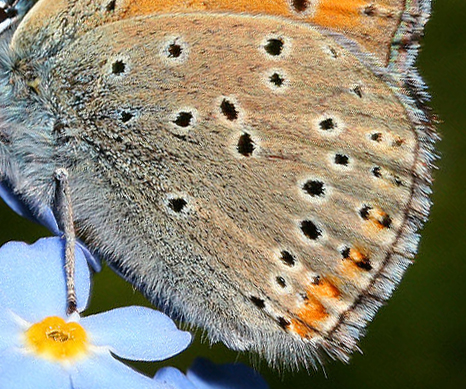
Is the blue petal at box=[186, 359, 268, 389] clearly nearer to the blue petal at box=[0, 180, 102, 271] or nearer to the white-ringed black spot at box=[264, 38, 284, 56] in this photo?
the blue petal at box=[0, 180, 102, 271]

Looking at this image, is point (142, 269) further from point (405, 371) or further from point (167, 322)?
point (405, 371)

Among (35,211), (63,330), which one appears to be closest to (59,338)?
(63,330)

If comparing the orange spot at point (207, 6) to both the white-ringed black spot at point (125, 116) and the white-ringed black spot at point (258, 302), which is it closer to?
the white-ringed black spot at point (125, 116)

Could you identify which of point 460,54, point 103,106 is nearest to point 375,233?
point 103,106

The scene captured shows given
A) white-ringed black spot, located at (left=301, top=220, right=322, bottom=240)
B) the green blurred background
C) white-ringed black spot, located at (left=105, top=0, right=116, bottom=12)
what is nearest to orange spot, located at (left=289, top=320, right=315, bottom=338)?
white-ringed black spot, located at (left=301, top=220, right=322, bottom=240)

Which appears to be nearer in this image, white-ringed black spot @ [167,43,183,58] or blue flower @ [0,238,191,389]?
blue flower @ [0,238,191,389]
